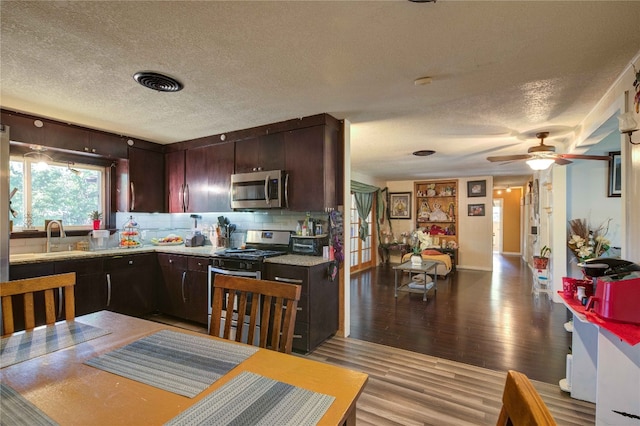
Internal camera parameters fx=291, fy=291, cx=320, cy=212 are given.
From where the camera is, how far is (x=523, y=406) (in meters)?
0.55

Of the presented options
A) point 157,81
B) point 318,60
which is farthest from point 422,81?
point 157,81

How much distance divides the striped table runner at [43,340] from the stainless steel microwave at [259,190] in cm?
202

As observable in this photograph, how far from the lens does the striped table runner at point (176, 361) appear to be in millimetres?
923

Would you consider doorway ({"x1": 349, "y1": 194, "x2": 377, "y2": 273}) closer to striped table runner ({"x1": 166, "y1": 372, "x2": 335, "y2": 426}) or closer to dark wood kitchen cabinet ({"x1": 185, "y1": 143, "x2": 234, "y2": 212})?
dark wood kitchen cabinet ({"x1": 185, "y1": 143, "x2": 234, "y2": 212})

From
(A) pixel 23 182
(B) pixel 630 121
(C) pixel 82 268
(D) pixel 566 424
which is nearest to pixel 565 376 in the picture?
(D) pixel 566 424

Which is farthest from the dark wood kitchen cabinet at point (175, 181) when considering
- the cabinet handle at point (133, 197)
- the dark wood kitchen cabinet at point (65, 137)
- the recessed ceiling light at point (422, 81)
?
the recessed ceiling light at point (422, 81)

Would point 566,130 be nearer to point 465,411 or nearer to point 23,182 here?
point 465,411

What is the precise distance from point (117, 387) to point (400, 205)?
7.88 metres

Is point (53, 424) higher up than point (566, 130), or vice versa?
point (566, 130)

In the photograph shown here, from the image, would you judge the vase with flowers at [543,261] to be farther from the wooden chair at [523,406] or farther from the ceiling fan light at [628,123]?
the wooden chair at [523,406]

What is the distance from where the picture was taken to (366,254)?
24.6 ft

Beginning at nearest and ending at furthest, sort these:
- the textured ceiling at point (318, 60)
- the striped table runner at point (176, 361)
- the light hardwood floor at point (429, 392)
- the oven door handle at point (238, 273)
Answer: the striped table runner at point (176, 361), the textured ceiling at point (318, 60), the light hardwood floor at point (429, 392), the oven door handle at point (238, 273)

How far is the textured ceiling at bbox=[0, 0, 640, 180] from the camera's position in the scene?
1.44 meters

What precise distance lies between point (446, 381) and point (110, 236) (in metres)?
4.13
